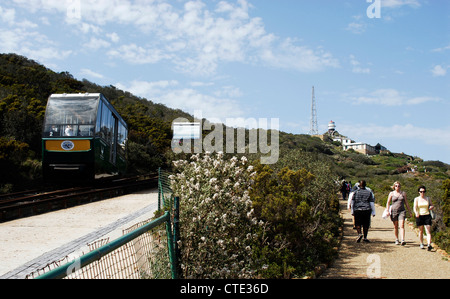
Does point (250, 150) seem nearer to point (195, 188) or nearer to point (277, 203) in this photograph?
point (277, 203)

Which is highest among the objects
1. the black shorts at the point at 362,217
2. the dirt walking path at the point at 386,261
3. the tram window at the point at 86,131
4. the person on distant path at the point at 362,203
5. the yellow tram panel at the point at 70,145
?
the tram window at the point at 86,131

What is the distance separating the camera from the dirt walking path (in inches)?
321

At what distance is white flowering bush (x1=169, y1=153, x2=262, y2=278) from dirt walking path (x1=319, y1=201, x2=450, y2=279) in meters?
2.76

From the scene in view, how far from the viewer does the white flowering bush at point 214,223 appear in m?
5.66

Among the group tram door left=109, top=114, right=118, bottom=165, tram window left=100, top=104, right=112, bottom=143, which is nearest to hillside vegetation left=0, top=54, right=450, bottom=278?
tram door left=109, top=114, right=118, bottom=165

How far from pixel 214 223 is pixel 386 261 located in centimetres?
529

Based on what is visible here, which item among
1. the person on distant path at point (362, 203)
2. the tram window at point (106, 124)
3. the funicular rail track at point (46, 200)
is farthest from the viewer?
the tram window at point (106, 124)

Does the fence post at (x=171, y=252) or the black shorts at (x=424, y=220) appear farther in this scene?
the black shorts at (x=424, y=220)

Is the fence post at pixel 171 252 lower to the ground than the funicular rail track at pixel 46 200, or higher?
higher

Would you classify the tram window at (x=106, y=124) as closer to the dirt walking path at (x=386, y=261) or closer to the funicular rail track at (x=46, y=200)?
the funicular rail track at (x=46, y=200)

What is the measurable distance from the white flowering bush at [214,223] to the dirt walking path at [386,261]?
9.05 feet

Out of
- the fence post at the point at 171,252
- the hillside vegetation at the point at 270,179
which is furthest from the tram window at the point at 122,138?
the fence post at the point at 171,252

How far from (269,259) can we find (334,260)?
2.70 meters

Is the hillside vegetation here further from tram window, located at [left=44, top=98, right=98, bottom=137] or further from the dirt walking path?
tram window, located at [left=44, top=98, right=98, bottom=137]
